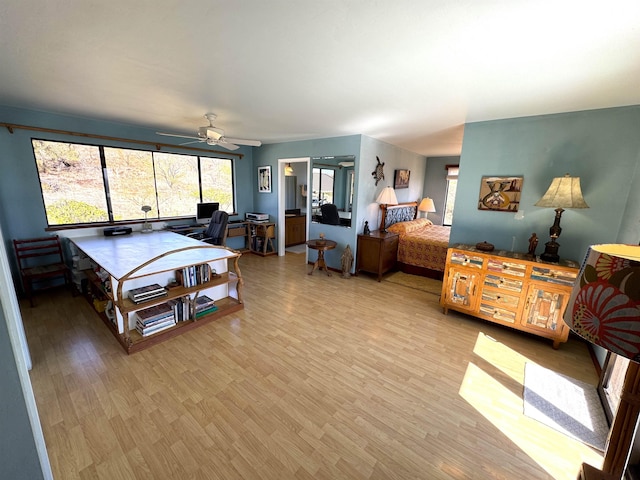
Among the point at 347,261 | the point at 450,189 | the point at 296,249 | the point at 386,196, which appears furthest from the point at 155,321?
the point at 450,189

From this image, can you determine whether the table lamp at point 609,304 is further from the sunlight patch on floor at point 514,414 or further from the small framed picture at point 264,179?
the small framed picture at point 264,179

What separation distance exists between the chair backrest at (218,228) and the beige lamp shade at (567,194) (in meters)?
4.16

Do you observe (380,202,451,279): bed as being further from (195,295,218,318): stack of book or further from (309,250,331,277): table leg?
(195,295,218,318): stack of book

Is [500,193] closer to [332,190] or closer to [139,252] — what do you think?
[332,190]

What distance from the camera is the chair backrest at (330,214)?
181 inches

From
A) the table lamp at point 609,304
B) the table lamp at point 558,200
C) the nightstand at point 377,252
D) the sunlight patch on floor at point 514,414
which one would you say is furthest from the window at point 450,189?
the table lamp at point 609,304

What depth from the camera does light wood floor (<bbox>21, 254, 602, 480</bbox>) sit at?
144 cm

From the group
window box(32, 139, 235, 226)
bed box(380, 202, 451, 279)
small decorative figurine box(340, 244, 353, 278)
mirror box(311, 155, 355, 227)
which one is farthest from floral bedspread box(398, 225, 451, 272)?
window box(32, 139, 235, 226)

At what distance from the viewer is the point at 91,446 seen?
58.9 inches

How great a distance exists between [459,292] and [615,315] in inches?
96.8

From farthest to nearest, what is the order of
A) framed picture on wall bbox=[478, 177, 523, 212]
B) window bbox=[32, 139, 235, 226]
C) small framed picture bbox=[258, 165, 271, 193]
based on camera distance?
small framed picture bbox=[258, 165, 271, 193] < window bbox=[32, 139, 235, 226] < framed picture on wall bbox=[478, 177, 523, 212]

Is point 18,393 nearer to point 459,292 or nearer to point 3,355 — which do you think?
point 3,355

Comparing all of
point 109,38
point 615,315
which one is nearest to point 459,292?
point 615,315

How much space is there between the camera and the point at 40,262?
11.2 feet
